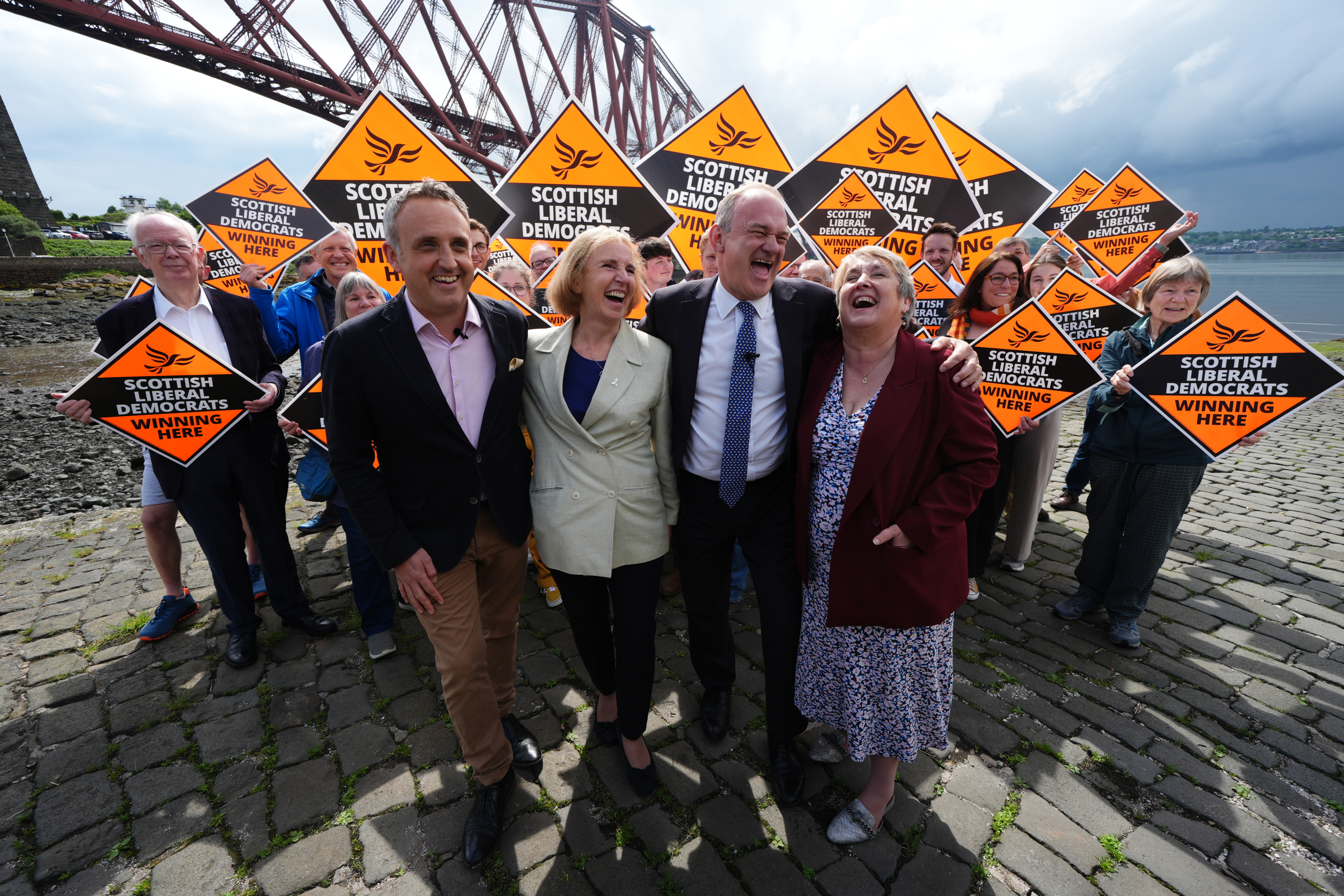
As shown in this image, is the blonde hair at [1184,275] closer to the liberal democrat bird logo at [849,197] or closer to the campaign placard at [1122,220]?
the liberal democrat bird logo at [849,197]

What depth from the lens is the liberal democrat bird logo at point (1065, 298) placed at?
4.49 meters

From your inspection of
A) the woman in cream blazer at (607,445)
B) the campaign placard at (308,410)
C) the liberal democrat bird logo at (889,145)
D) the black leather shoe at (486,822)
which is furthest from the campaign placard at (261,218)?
the liberal democrat bird logo at (889,145)

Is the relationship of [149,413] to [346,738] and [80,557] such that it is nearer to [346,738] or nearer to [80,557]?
[346,738]

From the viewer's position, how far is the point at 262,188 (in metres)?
5.11

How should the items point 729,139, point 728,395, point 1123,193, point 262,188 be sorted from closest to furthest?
point 728,395, point 262,188, point 729,139, point 1123,193

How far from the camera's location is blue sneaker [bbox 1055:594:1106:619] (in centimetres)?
389

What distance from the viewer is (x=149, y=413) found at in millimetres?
3201

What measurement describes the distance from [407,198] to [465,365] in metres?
0.65

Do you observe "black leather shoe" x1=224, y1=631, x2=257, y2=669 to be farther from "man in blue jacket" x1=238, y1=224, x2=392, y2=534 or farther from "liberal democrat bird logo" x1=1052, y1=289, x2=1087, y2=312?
"liberal democrat bird logo" x1=1052, y1=289, x2=1087, y2=312

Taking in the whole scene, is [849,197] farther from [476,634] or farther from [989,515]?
[476,634]

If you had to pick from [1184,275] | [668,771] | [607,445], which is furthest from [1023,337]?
[668,771]

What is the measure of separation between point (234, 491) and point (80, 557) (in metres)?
2.79

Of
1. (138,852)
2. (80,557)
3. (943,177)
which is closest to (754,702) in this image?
(138,852)

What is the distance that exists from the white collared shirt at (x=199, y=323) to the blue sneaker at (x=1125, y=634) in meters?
5.75
